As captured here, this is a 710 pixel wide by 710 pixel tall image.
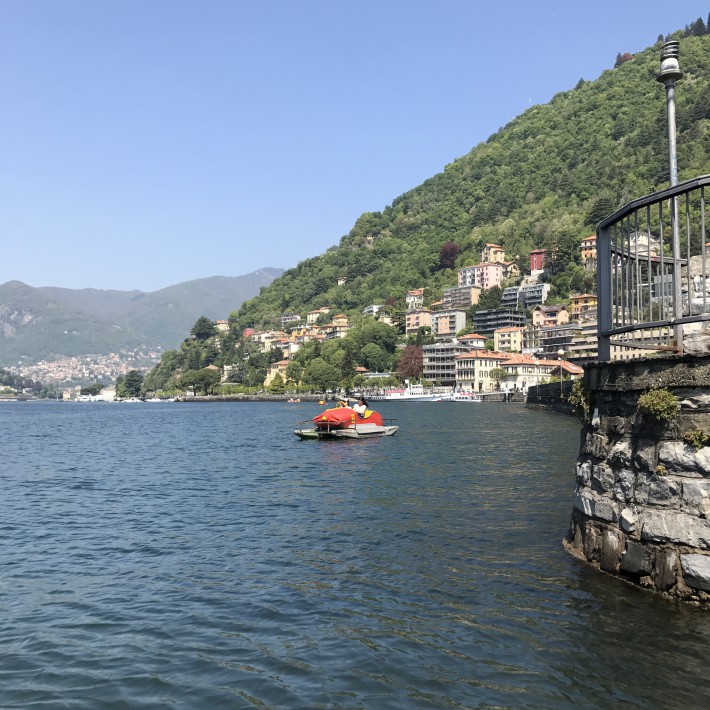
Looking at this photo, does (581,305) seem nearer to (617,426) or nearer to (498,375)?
(498,375)

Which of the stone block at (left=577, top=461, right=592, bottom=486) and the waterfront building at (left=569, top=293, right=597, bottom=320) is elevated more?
the waterfront building at (left=569, top=293, right=597, bottom=320)

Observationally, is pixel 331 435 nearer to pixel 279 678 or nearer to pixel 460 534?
pixel 460 534

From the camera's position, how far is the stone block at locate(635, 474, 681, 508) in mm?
10539

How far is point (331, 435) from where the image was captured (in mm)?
53344

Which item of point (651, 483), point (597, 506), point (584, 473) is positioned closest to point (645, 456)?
point (651, 483)

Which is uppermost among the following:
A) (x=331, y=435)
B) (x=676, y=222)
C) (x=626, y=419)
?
(x=676, y=222)

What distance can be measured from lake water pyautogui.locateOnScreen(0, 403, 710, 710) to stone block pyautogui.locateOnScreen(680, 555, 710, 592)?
20.5 inches

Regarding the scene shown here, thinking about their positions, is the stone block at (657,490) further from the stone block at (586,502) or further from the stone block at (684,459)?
the stone block at (586,502)

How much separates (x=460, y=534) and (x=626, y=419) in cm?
742

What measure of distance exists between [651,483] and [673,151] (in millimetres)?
6452

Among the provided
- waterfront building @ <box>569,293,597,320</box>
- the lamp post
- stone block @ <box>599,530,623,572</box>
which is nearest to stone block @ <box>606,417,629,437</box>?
the lamp post

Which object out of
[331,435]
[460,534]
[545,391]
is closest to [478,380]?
[545,391]

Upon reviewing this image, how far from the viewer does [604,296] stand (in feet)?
44.6

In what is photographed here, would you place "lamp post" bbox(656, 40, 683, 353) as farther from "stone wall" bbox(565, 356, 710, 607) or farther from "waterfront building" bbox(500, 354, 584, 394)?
"waterfront building" bbox(500, 354, 584, 394)
